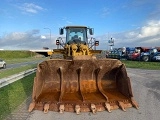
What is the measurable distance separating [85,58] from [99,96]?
1356mm

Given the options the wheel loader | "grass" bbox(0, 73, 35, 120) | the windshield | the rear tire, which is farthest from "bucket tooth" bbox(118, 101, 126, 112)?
the rear tire

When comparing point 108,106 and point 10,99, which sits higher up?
Answer: point 108,106

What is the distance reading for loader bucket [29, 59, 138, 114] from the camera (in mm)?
7301

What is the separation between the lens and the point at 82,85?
27.7 feet

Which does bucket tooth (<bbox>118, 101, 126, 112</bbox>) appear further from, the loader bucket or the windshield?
the windshield

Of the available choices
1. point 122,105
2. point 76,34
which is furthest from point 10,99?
point 76,34

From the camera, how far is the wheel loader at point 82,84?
736 cm

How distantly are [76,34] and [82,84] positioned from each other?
4967 mm

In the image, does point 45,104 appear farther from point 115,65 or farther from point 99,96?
point 115,65

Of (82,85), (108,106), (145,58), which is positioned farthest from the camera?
(145,58)

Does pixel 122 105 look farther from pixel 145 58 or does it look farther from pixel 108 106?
pixel 145 58

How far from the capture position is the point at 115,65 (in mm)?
8516

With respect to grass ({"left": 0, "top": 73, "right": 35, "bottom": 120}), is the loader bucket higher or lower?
higher

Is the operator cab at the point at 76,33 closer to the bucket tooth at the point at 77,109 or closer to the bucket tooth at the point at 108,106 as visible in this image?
the bucket tooth at the point at 108,106
